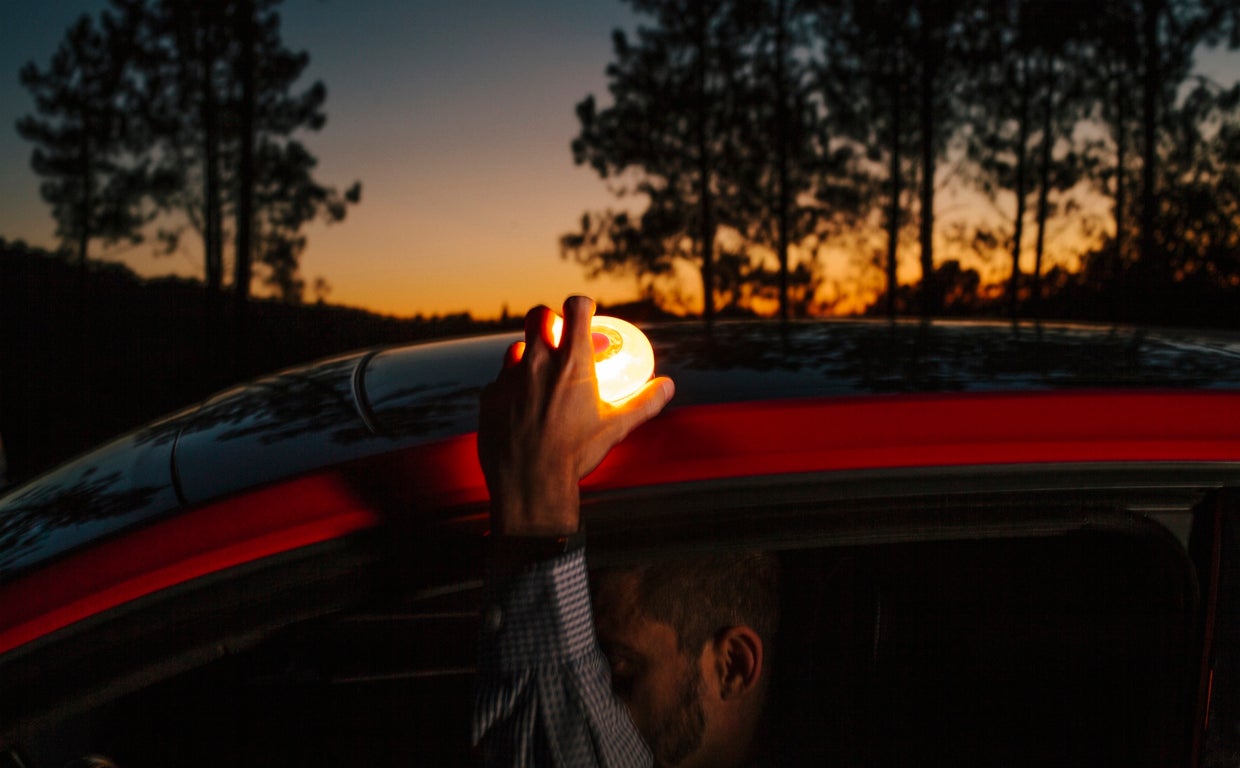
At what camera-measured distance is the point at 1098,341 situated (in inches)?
71.3

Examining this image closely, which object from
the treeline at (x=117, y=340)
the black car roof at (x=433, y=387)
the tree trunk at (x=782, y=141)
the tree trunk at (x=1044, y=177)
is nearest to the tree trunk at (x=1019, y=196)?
the tree trunk at (x=1044, y=177)

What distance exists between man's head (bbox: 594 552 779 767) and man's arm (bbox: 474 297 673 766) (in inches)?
9.2

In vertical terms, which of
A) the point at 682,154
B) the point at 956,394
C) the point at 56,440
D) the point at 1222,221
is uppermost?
the point at 682,154

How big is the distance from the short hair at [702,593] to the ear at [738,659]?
2 cm

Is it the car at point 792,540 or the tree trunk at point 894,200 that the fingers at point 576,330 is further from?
the tree trunk at point 894,200

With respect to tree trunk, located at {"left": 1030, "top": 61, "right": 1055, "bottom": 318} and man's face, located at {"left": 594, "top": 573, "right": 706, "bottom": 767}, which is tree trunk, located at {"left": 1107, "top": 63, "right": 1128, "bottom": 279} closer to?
tree trunk, located at {"left": 1030, "top": 61, "right": 1055, "bottom": 318}

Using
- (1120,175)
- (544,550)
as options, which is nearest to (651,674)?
(544,550)

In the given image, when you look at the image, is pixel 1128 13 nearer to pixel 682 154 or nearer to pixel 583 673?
pixel 682 154

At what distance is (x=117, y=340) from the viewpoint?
3138 centimetres

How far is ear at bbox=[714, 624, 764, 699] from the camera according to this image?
1.48m

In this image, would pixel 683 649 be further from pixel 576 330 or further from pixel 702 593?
pixel 576 330

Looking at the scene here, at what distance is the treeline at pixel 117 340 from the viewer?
2112cm

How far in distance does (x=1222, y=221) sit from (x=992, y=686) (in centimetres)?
3030

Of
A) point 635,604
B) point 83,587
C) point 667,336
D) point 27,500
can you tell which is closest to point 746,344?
point 667,336
